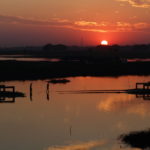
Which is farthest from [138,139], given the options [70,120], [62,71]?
[62,71]

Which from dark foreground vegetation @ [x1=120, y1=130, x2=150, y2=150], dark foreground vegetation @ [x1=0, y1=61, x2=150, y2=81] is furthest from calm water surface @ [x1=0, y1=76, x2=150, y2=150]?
dark foreground vegetation @ [x1=0, y1=61, x2=150, y2=81]

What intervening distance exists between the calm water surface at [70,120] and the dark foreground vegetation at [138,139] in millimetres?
575

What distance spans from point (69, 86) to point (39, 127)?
90.3ft

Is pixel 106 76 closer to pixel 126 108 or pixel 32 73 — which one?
pixel 32 73

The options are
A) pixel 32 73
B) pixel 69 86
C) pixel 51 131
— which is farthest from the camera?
pixel 32 73

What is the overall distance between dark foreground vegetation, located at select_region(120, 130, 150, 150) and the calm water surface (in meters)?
0.57

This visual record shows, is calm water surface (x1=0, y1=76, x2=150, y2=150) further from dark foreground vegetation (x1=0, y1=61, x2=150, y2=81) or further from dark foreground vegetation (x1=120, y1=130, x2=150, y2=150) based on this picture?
dark foreground vegetation (x1=0, y1=61, x2=150, y2=81)

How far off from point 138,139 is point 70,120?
810cm

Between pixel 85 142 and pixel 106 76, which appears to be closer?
pixel 85 142

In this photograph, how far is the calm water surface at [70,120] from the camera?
24406 mm

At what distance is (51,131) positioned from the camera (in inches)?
1090

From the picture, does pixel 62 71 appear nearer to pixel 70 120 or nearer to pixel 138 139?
pixel 70 120

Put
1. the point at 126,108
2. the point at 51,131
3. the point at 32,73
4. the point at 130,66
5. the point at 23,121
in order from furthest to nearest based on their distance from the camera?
the point at 130,66, the point at 32,73, the point at 126,108, the point at 23,121, the point at 51,131

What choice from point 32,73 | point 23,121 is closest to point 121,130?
point 23,121
